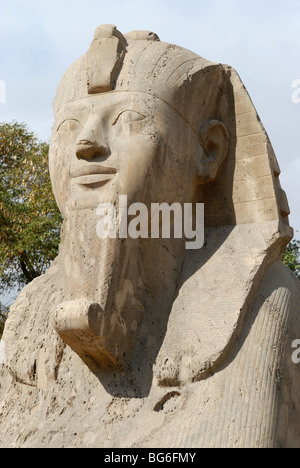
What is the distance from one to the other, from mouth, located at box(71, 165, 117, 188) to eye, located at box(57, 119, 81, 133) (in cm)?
28

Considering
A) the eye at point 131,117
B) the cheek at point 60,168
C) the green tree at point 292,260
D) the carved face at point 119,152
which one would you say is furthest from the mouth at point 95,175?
the green tree at point 292,260

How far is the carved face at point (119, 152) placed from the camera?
3.94 metres

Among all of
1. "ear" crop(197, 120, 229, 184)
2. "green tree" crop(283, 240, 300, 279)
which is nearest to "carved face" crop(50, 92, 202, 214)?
"ear" crop(197, 120, 229, 184)

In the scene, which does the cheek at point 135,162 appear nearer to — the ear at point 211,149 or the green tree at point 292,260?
the ear at point 211,149

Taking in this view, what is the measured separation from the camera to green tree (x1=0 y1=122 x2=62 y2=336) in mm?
11742

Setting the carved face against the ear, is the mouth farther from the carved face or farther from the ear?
the ear

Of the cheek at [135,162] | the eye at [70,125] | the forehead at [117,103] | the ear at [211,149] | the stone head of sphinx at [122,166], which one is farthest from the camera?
the ear at [211,149]

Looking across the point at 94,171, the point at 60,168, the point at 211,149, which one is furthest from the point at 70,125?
the point at 211,149

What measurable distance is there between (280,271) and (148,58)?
4.49ft

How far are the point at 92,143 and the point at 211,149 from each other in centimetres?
81

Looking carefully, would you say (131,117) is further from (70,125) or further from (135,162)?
(70,125)

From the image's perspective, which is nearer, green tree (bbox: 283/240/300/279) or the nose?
the nose

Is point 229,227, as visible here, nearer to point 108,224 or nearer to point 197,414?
point 108,224

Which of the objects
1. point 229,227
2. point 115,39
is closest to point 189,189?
point 229,227
